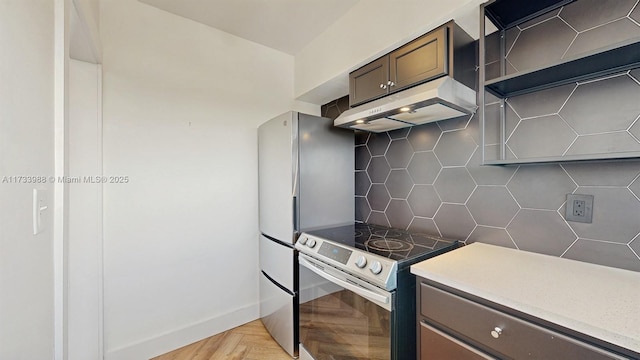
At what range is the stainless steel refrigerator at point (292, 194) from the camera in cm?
181

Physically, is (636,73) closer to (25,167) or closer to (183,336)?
(25,167)

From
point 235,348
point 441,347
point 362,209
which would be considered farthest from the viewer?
point 362,209

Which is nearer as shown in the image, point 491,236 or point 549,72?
point 549,72

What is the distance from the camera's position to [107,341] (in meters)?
1.69

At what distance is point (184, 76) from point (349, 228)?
180 cm

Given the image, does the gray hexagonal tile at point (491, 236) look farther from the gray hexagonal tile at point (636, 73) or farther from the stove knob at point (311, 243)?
the stove knob at point (311, 243)

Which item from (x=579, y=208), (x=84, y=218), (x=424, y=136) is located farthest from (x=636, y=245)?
(x=84, y=218)

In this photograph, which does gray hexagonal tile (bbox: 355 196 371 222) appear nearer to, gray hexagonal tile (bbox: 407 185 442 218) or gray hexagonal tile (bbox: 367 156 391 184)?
gray hexagonal tile (bbox: 367 156 391 184)

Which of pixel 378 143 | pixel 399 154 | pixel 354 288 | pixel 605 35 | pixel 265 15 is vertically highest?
pixel 265 15

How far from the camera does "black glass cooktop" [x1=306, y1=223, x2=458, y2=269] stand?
1.29m

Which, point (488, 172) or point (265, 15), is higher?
point (265, 15)

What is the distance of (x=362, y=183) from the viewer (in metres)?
2.30

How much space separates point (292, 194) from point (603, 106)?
168cm

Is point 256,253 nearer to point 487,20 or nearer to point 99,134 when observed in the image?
point 99,134
